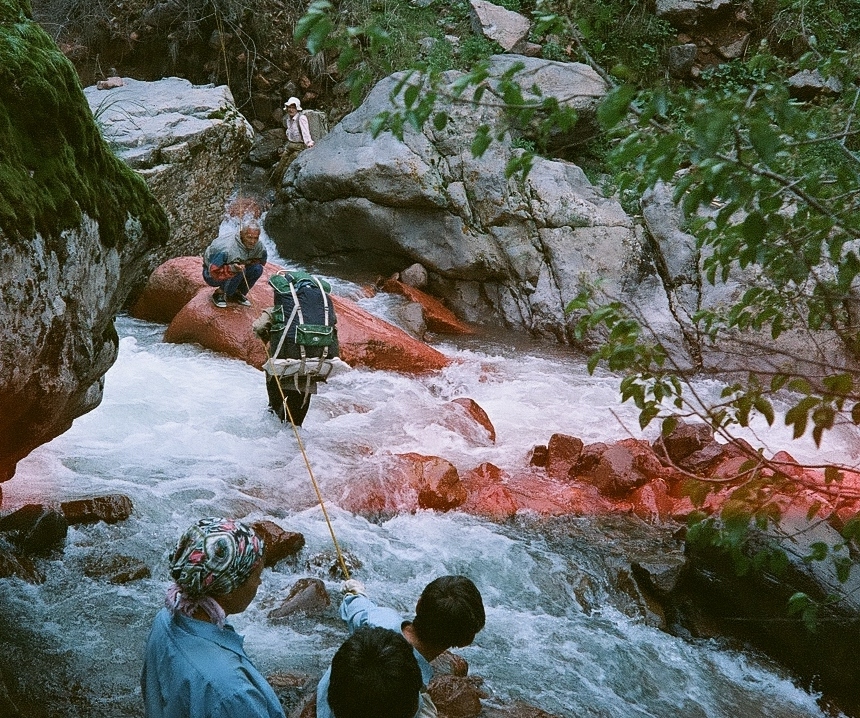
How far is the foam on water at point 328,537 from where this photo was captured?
14.3 feet

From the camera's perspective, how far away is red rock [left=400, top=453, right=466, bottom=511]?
640 centimetres

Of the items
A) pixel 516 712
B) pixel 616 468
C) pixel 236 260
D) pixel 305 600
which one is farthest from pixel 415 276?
pixel 516 712

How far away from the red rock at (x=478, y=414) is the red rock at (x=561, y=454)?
65 centimetres

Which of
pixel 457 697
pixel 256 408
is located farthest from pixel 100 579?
pixel 256 408

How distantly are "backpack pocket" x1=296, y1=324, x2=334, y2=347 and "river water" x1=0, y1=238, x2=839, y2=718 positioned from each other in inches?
46.3

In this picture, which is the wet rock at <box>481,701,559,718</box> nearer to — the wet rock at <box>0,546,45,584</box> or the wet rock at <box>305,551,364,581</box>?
the wet rock at <box>305,551,364,581</box>

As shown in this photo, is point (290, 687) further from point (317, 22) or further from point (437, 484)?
point (317, 22)

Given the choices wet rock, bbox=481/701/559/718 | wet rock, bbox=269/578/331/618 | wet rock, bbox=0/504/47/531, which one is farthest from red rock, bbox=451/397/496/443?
wet rock, bbox=0/504/47/531

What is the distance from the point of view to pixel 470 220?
37.3ft

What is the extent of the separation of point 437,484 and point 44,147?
12.8 feet

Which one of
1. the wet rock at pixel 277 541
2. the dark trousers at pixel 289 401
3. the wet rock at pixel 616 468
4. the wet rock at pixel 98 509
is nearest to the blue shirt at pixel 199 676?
the wet rock at pixel 277 541

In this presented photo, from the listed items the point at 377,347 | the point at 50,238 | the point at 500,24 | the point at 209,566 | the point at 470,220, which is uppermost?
the point at 500,24

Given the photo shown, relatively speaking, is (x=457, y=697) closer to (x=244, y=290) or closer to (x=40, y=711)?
(x=40, y=711)

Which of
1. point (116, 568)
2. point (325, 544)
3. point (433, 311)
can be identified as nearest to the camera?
point (116, 568)
